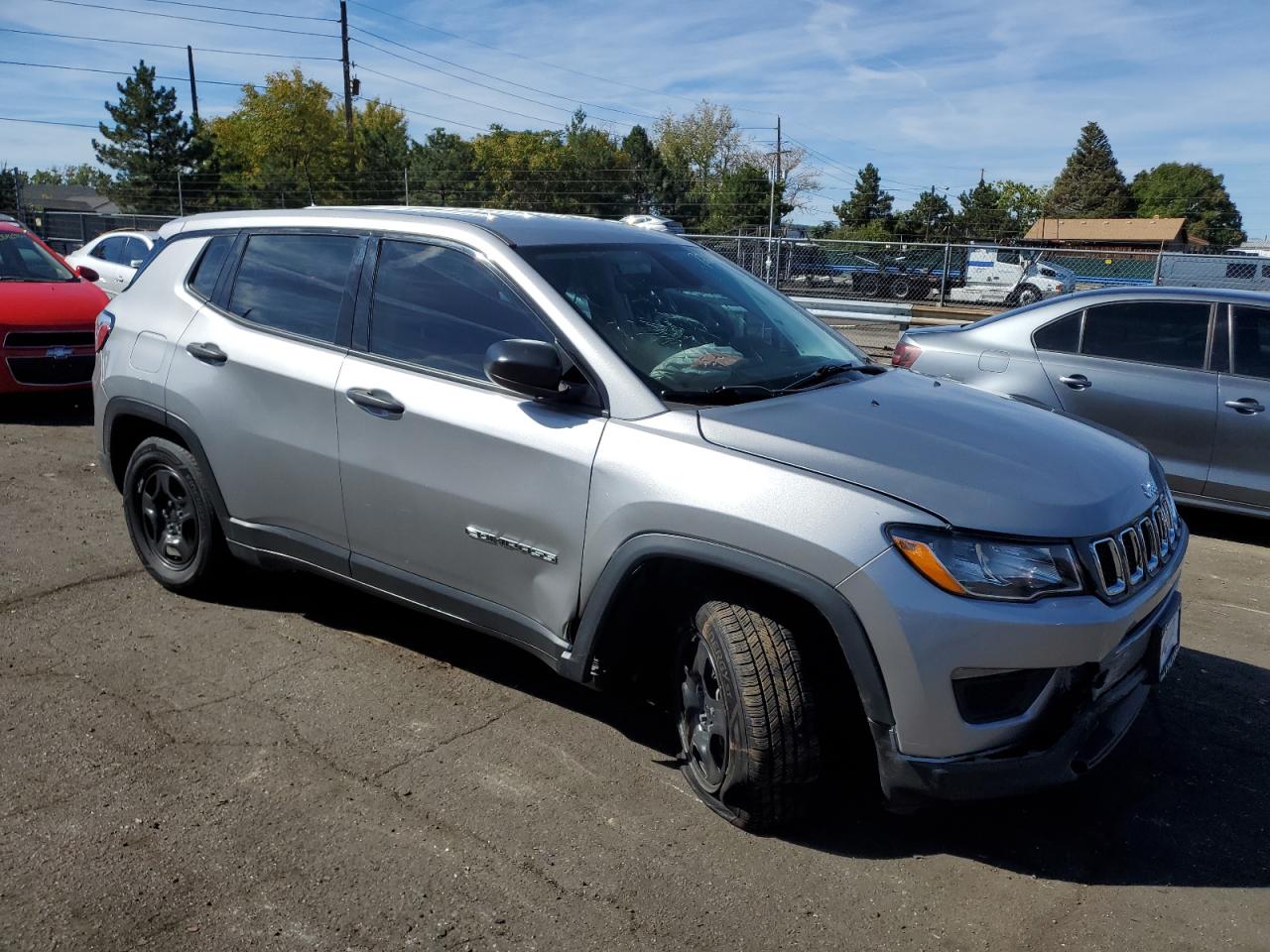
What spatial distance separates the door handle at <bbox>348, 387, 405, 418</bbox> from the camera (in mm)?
3762

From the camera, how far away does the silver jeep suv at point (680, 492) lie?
109 inches

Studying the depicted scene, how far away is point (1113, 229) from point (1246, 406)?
78417 millimetres

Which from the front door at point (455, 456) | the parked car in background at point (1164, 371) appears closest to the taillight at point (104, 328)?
the front door at point (455, 456)

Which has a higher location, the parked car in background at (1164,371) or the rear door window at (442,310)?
the rear door window at (442,310)

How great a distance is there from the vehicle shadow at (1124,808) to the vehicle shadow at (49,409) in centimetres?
633

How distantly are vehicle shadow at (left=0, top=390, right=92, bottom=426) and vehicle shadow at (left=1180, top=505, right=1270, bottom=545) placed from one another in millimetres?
8576

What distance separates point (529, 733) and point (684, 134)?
288ft

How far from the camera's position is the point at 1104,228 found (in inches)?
3061

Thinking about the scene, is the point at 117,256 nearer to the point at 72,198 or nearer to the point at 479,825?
the point at 479,825

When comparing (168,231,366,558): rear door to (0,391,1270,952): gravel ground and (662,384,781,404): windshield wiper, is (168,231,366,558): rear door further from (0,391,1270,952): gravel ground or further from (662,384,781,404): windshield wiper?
(662,384,781,404): windshield wiper

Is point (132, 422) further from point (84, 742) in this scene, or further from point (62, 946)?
point (62, 946)

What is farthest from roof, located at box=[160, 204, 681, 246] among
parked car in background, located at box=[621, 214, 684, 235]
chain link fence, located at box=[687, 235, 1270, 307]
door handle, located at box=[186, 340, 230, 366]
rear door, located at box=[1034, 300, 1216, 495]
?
chain link fence, located at box=[687, 235, 1270, 307]

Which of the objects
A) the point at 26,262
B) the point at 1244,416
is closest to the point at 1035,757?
the point at 1244,416

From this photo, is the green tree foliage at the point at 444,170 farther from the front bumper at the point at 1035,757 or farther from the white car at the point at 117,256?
the front bumper at the point at 1035,757
